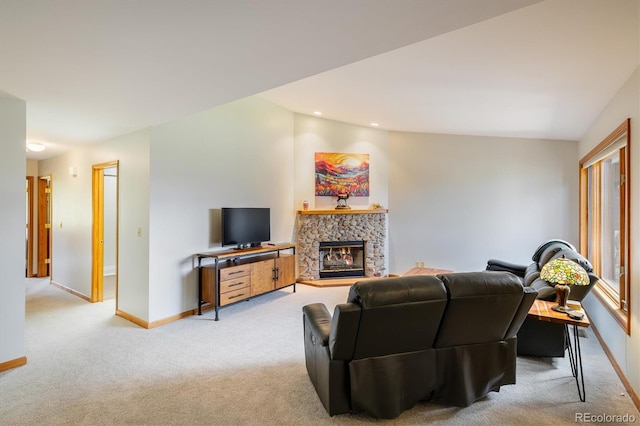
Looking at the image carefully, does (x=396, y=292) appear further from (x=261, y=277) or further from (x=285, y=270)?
(x=285, y=270)

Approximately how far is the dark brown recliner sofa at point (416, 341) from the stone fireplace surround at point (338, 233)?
3.79 metres

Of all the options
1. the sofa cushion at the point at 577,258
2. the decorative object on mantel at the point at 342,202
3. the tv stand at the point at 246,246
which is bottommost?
the tv stand at the point at 246,246

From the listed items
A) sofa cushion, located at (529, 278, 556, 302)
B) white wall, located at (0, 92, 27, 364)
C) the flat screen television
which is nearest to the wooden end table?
sofa cushion, located at (529, 278, 556, 302)

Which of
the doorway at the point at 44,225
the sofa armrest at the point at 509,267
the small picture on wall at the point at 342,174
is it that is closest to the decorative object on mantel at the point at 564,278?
the sofa armrest at the point at 509,267

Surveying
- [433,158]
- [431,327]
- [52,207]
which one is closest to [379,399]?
[431,327]

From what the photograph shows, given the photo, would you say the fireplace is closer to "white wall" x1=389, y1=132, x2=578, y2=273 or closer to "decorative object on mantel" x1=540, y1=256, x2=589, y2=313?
"white wall" x1=389, y1=132, x2=578, y2=273

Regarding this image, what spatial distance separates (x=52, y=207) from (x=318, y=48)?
623 centimetres

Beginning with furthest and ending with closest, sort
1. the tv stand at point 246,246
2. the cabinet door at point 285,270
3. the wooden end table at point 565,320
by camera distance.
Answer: the cabinet door at point 285,270
the tv stand at point 246,246
the wooden end table at point 565,320

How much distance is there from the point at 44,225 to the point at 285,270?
5.11 meters

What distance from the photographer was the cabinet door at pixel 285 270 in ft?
16.6

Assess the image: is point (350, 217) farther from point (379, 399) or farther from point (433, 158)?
point (379, 399)

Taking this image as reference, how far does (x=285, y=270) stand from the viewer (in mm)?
5211

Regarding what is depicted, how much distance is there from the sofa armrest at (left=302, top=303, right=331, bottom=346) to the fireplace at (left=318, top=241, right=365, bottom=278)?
363 centimetres

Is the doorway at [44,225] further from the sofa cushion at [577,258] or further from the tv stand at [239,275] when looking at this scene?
the sofa cushion at [577,258]
